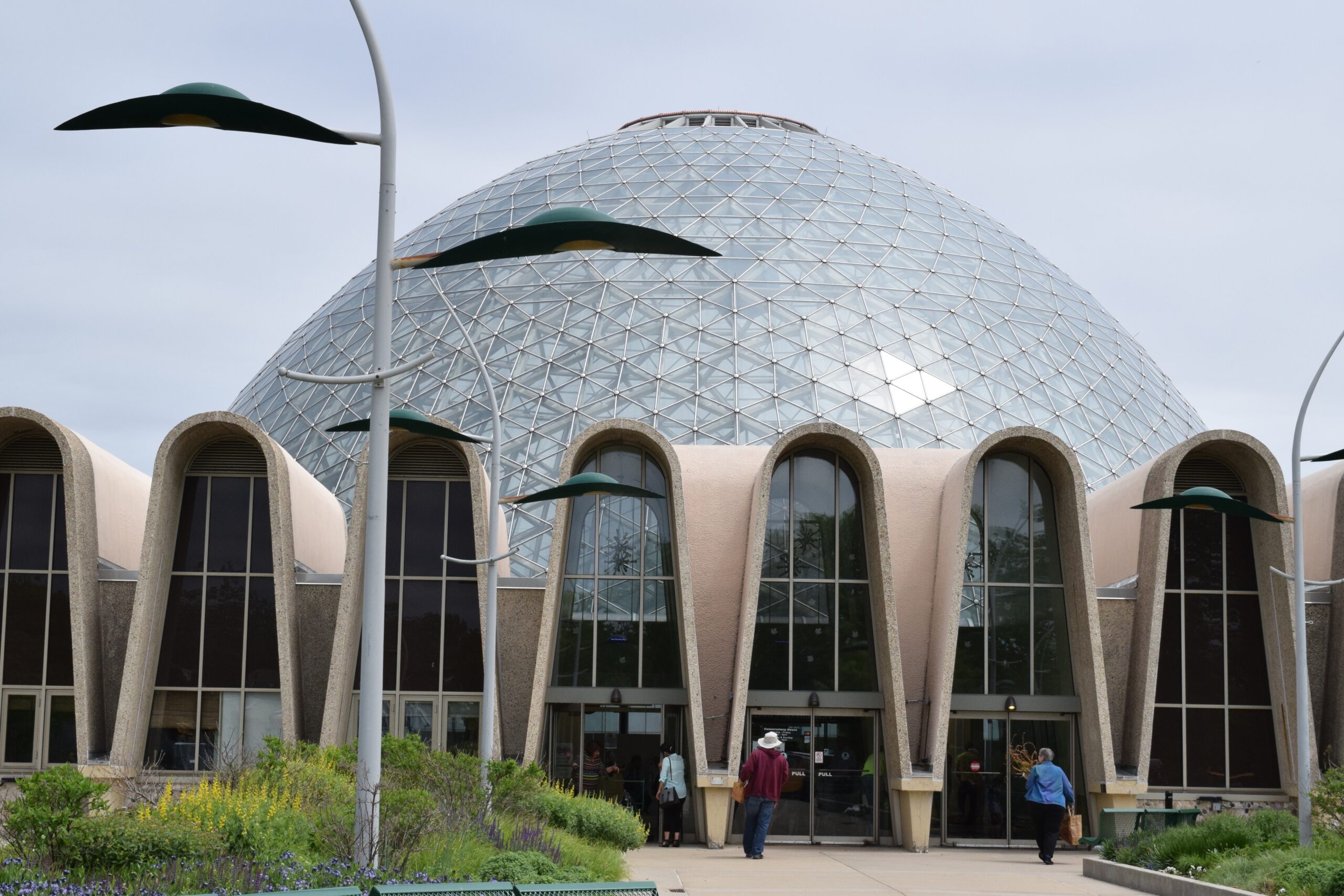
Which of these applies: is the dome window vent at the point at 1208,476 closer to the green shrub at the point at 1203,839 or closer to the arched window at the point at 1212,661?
the arched window at the point at 1212,661

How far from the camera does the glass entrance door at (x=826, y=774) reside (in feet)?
90.3

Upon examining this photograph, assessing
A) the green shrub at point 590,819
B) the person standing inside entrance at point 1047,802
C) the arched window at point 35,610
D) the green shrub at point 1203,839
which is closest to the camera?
Answer: the green shrub at point 1203,839

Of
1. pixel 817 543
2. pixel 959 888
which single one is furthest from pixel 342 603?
pixel 959 888

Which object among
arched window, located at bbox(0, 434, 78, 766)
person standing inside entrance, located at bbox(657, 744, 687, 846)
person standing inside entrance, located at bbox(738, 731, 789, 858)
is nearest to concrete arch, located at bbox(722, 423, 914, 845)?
person standing inside entrance, located at bbox(657, 744, 687, 846)

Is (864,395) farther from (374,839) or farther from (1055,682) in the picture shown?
(374,839)

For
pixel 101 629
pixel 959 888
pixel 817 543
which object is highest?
pixel 817 543

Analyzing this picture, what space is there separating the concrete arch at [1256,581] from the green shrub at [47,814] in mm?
21042

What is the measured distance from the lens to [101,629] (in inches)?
1135

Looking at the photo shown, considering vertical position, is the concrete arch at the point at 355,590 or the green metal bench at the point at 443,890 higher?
the concrete arch at the point at 355,590

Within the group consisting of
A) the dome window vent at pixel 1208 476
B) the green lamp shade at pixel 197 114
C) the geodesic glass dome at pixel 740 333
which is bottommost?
the dome window vent at pixel 1208 476

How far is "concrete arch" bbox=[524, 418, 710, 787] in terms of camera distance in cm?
2694

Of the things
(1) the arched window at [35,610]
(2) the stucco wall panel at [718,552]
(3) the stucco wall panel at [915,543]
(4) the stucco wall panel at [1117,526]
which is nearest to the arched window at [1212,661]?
(4) the stucco wall panel at [1117,526]

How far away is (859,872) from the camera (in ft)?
69.1

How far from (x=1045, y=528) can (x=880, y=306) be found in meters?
16.7
